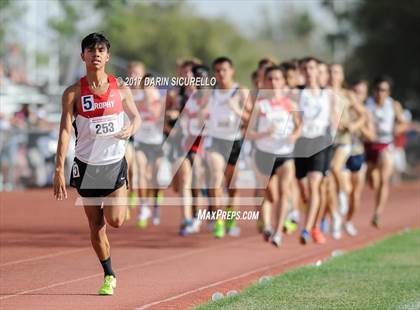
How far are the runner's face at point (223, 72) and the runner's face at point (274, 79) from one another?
90 centimetres

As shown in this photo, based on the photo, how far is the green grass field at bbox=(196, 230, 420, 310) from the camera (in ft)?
30.0

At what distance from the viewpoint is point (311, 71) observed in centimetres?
1497

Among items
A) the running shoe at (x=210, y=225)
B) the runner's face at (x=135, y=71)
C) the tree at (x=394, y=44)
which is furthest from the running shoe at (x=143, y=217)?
the tree at (x=394, y=44)

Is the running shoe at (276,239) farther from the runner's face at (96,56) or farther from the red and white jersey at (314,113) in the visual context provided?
the runner's face at (96,56)

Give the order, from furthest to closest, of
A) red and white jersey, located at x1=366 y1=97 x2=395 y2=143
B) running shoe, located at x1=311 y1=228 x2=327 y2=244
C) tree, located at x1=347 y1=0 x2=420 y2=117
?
tree, located at x1=347 y1=0 x2=420 y2=117
red and white jersey, located at x1=366 y1=97 x2=395 y2=143
running shoe, located at x1=311 y1=228 x2=327 y2=244

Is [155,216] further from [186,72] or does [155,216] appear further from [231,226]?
[186,72]

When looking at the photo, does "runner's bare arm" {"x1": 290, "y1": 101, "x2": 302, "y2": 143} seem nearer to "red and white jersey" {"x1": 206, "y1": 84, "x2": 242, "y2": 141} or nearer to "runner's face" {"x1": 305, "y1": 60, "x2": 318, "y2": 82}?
"runner's face" {"x1": 305, "y1": 60, "x2": 318, "y2": 82}

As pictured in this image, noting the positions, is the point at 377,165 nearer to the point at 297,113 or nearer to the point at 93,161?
the point at 297,113

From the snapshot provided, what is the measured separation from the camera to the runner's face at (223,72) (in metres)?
15.1

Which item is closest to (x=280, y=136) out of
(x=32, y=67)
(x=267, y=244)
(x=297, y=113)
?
(x=297, y=113)

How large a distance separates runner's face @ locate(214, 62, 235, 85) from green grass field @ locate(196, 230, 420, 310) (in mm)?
3188

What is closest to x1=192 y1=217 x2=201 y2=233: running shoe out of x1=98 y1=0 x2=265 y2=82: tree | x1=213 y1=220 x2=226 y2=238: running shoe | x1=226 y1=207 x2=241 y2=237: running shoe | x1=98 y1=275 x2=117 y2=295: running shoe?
x1=226 y1=207 x2=241 y2=237: running shoe

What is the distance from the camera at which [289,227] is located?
1619 centimetres

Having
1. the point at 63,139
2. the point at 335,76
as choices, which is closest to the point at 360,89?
the point at 335,76
